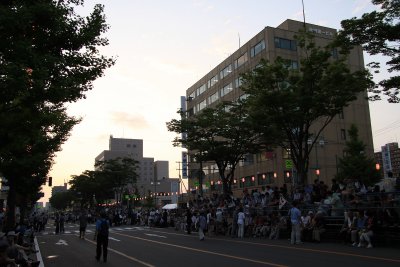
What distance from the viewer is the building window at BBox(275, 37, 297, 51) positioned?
198 feet

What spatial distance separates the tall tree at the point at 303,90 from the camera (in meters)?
22.7

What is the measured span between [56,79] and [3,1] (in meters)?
2.57

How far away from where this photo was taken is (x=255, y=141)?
36688mm

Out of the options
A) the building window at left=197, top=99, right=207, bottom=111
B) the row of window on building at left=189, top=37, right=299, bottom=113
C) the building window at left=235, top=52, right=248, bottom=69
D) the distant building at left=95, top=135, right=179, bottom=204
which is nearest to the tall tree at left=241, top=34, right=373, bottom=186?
the row of window on building at left=189, top=37, right=299, bottom=113

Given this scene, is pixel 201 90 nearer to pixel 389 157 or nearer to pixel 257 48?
pixel 257 48

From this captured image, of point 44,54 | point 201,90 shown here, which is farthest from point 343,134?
point 44,54

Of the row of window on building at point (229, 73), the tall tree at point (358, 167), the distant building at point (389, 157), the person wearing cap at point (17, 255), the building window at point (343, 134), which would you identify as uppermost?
the row of window on building at point (229, 73)

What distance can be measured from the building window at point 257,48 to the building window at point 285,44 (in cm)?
208

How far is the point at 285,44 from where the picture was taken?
61.0 metres

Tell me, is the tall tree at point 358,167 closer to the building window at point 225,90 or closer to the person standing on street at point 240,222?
the building window at point 225,90

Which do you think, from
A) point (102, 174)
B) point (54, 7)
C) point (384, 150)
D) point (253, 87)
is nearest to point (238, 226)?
point (253, 87)

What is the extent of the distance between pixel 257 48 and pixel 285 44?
427cm

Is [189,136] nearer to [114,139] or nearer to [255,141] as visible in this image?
[255,141]

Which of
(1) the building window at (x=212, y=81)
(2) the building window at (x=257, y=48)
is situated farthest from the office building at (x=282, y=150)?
(1) the building window at (x=212, y=81)
